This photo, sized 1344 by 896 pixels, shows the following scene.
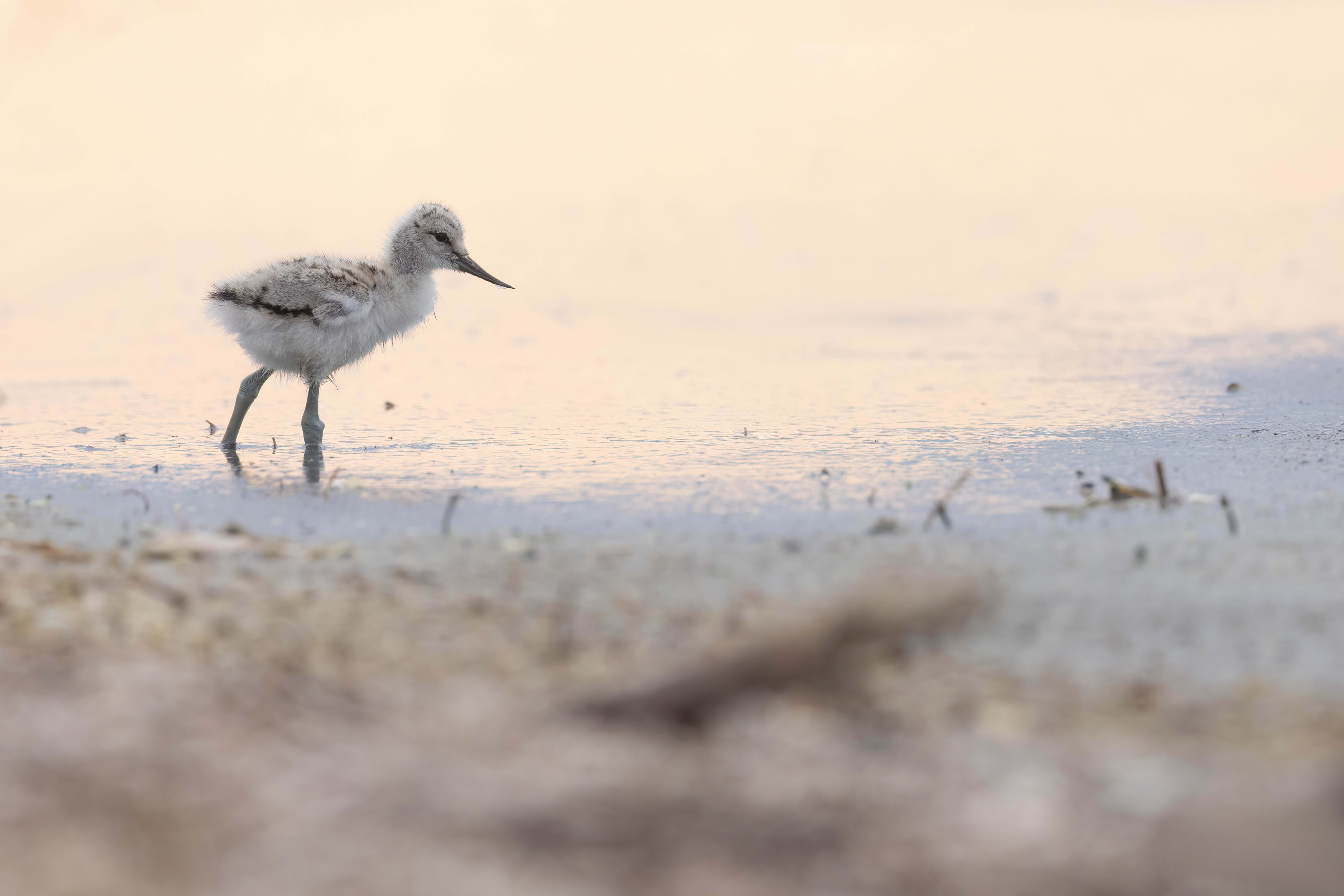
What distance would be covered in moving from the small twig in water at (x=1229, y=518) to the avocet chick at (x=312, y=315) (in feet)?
13.2

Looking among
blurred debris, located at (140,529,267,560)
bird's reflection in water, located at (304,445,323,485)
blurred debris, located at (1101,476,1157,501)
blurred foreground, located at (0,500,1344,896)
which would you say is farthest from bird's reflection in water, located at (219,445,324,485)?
blurred debris, located at (1101,476,1157,501)

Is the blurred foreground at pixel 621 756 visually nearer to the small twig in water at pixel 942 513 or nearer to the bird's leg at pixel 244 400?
the small twig in water at pixel 942 513

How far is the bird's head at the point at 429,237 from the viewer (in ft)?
22.5

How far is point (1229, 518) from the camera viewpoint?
148 inches

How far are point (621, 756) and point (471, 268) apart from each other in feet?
17.0

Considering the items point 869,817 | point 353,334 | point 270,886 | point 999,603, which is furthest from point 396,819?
point 353,334

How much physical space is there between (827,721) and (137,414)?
5.68 metres

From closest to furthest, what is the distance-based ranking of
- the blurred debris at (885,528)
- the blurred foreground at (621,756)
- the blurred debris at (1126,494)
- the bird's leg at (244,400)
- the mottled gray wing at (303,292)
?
the blurred foreground at (621,756) → the blurred debris at (885,528) → the blurred debris at (1126,494) → the mottled gray wing at (303,292) → the bird's leg at (244,400)

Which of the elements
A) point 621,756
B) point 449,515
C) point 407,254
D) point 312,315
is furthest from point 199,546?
point 407,254

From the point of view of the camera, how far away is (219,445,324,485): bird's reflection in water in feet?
17.9

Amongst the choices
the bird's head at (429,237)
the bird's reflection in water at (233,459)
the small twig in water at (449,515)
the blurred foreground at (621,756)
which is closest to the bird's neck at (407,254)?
the bird's head at (429,237)

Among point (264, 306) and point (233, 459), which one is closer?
point (233, 459)

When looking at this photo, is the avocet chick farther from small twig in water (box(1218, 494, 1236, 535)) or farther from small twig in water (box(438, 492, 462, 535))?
small twig in water (box(1218, 494, 1236, 535))

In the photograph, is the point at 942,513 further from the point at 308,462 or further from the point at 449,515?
the point at 308,462
